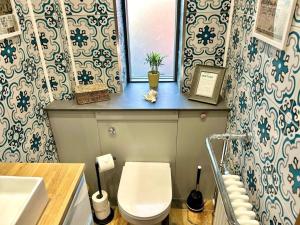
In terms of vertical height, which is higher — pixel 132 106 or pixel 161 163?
pixel 132 106

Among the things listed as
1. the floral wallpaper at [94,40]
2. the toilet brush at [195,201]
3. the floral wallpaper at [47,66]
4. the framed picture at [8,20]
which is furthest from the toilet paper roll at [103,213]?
the framed picture at [8,20]

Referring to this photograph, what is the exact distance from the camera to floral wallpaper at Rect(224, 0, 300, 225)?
79cm

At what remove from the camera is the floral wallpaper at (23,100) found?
121 cm

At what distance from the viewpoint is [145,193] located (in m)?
1.47

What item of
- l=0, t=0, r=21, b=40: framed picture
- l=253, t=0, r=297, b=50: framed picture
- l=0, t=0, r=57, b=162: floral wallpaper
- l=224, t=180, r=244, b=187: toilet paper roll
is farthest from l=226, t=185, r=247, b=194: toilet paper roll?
l=0, t=0, r=21, b=40: framed picture

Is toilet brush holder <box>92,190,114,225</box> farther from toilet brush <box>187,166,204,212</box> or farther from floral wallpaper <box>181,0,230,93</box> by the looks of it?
floral wallpaper <box>181,0,230,93</box>

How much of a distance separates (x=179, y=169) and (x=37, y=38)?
4.32 feet

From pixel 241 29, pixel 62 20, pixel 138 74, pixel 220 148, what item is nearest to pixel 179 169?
pixel 220 148

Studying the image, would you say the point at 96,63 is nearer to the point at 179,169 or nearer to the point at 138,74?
the point at 138,74

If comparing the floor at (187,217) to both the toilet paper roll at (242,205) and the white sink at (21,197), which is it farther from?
the white sink at (21,197)

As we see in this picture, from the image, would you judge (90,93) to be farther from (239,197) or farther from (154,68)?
(239,197)

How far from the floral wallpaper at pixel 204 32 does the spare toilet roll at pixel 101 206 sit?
107cm

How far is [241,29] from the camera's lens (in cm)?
133

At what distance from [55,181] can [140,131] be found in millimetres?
767
